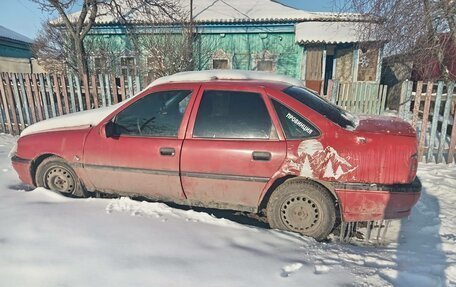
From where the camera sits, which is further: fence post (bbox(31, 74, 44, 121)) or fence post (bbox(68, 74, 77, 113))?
fence post (bbox(31, 74, 44, 121))

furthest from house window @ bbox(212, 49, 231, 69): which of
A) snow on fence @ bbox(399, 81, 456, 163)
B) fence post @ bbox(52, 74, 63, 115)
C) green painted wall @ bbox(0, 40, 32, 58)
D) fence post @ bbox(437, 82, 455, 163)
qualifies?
green painted wall @ bbox(0, 40, 32, 58)

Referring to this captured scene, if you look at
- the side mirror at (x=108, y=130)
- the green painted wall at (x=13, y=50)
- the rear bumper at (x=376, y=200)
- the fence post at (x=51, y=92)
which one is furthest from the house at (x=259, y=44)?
the rear bumper at (x=376, y=200)

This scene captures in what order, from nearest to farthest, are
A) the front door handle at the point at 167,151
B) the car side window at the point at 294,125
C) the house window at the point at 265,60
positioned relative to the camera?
the car side window at the point at 294,125
the front door handle at the point at 167,151
the house window at the point at 265,60

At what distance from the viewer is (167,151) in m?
3.08

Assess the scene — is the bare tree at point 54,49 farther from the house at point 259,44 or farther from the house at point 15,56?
the house at point 15,56

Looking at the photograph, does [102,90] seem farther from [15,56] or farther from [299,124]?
[15,56]

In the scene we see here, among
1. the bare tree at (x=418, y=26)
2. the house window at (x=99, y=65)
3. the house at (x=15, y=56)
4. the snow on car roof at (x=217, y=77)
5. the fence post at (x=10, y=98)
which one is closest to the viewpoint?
the snow on car roof at (x=217, y=77)

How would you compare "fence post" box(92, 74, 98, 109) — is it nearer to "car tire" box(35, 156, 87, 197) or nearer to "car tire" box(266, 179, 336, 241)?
"car tire" box(35, 156, 87, 197)

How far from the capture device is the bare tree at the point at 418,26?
248 inches

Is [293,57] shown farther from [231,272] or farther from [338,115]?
[231,272]

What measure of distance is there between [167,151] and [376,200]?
2083 millimetres

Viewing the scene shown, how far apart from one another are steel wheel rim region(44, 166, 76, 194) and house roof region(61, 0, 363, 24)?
33.0 feet

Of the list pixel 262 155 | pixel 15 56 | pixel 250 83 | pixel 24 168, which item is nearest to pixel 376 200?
pixel 262 155

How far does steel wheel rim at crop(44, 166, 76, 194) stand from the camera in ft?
11.6
